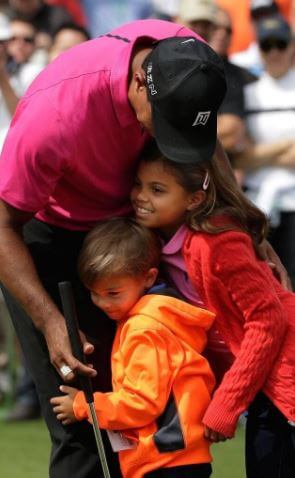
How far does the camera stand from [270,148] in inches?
233

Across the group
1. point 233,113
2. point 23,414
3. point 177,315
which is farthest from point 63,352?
point 23,414

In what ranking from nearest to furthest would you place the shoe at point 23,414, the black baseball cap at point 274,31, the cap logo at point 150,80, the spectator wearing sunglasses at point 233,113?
the cap logo at point 150,80, the spectator wearing sunglasses at point 233,113, the black baseball cap at point 274,31, the shoe at point 23,414

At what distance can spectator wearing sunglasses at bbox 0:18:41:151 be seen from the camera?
20.7 feet

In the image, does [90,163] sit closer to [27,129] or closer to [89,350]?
[27,129]

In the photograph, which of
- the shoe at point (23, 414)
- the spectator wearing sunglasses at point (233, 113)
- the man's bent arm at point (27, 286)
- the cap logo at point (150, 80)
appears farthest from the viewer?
the shoe at point (23, 414)

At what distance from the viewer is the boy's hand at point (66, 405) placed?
12.3 feet

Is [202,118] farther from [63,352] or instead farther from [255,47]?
[255,47]

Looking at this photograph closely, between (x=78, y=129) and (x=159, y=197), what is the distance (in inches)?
14.3

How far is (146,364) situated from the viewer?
3.56 m

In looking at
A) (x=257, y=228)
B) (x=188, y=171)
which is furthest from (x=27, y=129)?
(x=257, y=228)

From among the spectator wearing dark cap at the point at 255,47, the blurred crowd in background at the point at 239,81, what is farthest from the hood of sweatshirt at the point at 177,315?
the spectator wearing dark cap at the point at 255,47

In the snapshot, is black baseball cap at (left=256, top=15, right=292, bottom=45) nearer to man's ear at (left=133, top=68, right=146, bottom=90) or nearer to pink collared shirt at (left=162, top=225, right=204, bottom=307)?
pink collared shirt at (left=162, top=225, right=204, bottom=307)

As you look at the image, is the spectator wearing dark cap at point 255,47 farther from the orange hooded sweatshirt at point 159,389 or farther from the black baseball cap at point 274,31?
the orange hooded sweatshirt at point 159,389

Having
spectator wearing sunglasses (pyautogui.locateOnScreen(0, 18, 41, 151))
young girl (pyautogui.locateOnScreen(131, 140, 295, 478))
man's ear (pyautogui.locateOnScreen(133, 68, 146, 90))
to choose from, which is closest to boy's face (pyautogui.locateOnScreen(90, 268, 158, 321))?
young girl (pyautogui.locateOnScreen(131, 140, 295, 478))
